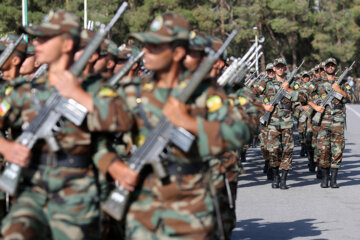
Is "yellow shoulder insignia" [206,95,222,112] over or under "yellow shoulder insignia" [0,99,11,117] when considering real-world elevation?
over

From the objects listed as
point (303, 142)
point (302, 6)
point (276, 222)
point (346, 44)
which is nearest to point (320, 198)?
point (276, 222)

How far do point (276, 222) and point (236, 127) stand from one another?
511 cm

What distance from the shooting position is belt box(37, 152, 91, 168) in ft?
15.8

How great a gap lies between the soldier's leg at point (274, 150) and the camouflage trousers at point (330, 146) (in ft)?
2.00

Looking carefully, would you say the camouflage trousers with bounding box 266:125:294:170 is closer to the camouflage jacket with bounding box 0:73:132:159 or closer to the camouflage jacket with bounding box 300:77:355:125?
the camouflage jacket with bounding box 300:77:355:125

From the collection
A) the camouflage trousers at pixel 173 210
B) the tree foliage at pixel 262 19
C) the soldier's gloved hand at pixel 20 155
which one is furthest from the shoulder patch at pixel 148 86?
the tree foliage at pixel 262 19

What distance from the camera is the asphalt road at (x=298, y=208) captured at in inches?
352

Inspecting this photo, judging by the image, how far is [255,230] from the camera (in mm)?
9078

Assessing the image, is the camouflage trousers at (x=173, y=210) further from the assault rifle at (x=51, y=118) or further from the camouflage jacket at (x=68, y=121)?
the assault rifle at (x=51, y=118)

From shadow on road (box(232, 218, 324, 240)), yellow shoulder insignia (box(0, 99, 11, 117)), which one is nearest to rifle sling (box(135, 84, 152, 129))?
yellow shoulder insignia (box(0, 99, 11, 117))

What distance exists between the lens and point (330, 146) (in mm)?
12602

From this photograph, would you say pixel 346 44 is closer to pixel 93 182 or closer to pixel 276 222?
pixel 276 222

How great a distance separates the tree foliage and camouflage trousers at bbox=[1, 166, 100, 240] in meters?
38.5

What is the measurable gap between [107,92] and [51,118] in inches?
14.0
